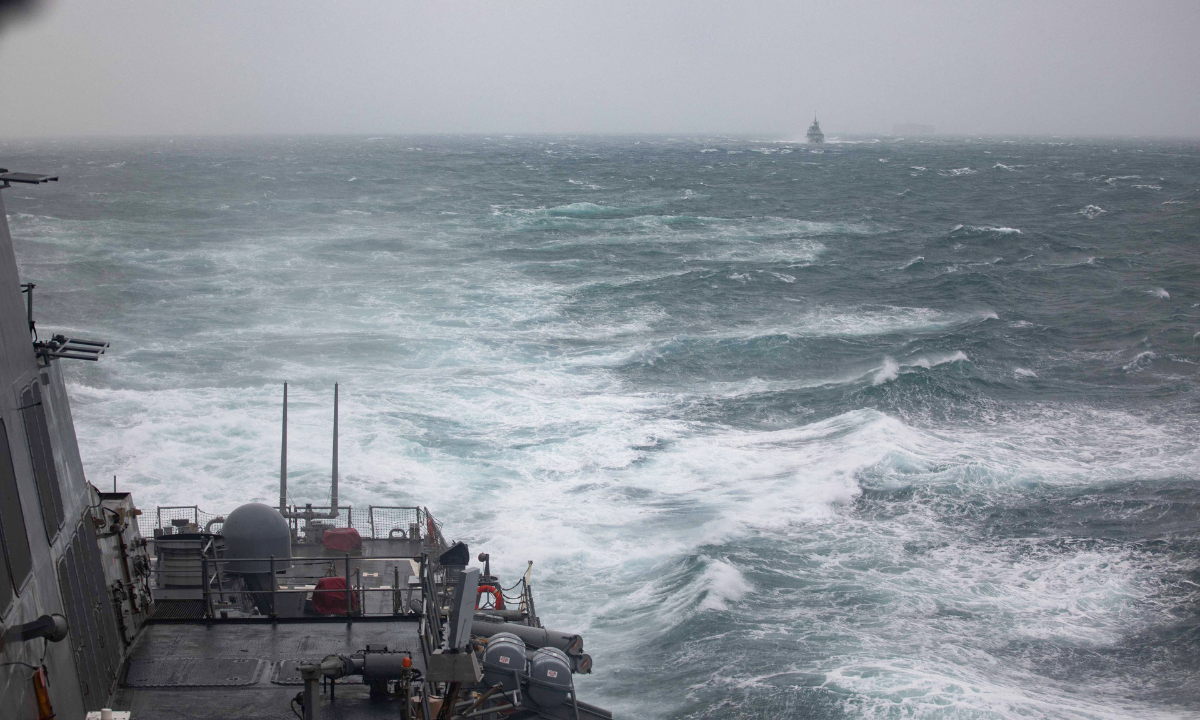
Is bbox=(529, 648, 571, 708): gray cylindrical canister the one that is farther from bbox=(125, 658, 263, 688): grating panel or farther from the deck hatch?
the deck hatch

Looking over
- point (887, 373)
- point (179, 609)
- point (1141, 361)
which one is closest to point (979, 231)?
point (1141, 361)

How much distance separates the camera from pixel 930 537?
27.1 meters

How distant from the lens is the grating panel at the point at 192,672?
12.1 meters

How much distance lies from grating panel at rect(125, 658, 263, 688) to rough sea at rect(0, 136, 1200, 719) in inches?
375

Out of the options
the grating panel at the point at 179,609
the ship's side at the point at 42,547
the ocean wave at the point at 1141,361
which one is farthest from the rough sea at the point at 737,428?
the ship's side at the point at 42,547

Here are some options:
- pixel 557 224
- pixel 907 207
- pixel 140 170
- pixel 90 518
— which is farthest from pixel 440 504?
pixel 140 170

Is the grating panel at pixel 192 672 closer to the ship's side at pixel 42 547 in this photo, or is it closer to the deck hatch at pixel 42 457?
the ship's side at pixel 42 547

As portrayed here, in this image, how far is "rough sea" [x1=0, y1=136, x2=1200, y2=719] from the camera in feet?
72.3

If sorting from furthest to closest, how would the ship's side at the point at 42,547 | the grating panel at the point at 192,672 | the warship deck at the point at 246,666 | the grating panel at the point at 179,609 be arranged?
the grating panel at the point at 179,609 → the grating panel at the point at 192,672 → the warship deck at the point at 246,666 → the ship's side at the point at 42,547

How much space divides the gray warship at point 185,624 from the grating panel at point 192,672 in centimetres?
3

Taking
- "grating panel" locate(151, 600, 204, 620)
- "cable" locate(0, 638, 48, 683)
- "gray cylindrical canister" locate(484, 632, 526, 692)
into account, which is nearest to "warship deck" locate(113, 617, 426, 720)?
"grating panel" locate(151, 600, 204, 620)

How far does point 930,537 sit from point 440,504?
14454 mm

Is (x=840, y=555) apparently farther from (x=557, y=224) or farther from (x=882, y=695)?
(x=557, y=224)

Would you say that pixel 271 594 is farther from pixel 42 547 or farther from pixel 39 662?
pixel 39 662
